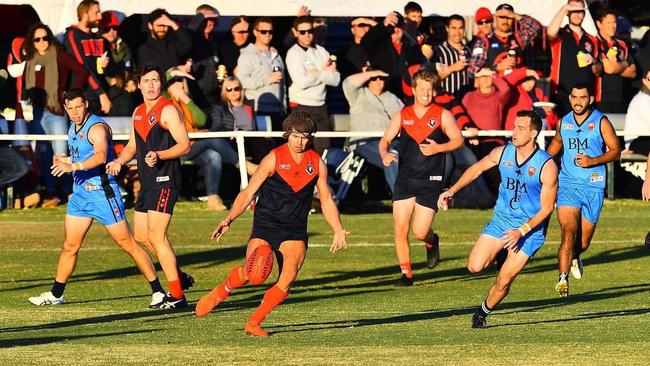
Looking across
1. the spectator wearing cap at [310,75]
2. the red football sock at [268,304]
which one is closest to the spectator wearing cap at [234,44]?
the spectator wearing cap at [310,75]

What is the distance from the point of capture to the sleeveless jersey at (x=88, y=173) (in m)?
14.0

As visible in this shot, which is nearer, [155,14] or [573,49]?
[155,14]

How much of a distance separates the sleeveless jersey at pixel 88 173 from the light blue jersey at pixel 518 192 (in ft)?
11.6

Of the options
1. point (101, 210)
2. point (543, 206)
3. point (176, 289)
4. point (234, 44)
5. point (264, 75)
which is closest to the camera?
A: point (543, 206)

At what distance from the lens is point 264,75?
20750 millimetres

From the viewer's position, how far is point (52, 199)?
2127cm

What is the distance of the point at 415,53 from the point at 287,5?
1952 millimetres

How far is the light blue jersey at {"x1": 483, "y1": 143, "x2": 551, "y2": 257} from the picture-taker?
498 inches

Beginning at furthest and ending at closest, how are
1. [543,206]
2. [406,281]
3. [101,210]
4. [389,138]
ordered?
[389,138], [406,281], [101,210], [543,206]

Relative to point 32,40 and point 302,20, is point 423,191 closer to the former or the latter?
point 302,20

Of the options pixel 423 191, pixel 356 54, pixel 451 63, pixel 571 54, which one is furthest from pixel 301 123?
pixel 571 54

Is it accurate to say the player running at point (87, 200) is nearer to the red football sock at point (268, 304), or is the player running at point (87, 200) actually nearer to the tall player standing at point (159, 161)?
the tall player standing at point (159, 161)

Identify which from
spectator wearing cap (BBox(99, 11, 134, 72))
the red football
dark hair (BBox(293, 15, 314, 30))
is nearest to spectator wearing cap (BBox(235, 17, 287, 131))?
dark hair (BBox(293, 15, 314, 30))

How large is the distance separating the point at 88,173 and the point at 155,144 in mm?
671
